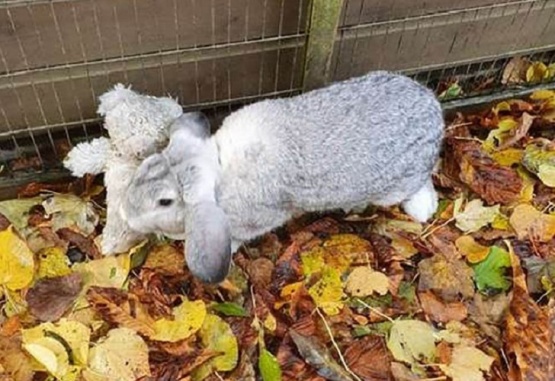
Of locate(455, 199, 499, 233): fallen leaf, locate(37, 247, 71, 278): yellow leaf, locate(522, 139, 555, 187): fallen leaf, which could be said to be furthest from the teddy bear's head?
A: locate(522, 139, 555, 187): fallen leaf

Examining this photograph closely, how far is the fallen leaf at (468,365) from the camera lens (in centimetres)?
268

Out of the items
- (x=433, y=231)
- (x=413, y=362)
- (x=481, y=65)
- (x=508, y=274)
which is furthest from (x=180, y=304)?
(x=481, y=65)

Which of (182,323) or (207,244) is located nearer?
(207,244)

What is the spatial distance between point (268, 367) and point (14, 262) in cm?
99

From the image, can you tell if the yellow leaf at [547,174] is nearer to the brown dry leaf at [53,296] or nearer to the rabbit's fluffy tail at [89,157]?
the rabbit's fluffy tail at [89,157]

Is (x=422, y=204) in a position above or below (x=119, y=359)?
above

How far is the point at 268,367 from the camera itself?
266 centimetres

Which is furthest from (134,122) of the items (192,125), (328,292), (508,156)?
(508,156)

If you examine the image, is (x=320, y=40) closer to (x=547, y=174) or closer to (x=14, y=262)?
(x=547, y=174)

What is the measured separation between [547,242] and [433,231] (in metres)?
0.45

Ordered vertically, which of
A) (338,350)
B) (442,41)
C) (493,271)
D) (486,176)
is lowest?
(338,350)

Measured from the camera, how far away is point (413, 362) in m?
2.73

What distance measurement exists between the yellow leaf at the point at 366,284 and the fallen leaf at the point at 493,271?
0.36 meters

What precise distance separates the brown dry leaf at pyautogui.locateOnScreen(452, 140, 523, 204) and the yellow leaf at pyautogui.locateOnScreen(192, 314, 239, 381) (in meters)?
1.20
